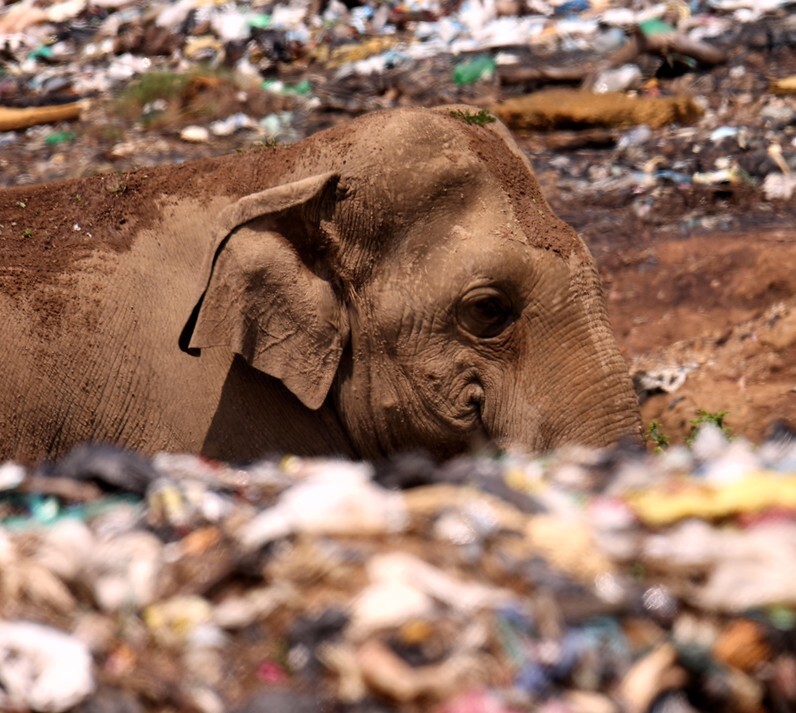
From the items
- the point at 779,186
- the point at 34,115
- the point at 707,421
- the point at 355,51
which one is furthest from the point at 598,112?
the point at 707,421

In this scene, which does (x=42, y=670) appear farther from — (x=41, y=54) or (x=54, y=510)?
(x=41, y=54)

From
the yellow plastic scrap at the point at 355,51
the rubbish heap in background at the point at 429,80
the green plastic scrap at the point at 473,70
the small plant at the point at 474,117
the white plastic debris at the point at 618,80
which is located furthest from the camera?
the yellow plastic scrap at the point at 355,51

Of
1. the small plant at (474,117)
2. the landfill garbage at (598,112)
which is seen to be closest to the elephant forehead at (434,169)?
the small plant at (474,117)

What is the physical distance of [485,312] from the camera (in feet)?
15.0

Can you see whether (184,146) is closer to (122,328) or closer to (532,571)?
(122,328)

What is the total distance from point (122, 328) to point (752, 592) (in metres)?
3.22

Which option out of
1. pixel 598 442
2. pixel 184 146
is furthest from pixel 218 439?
pixel 184 146

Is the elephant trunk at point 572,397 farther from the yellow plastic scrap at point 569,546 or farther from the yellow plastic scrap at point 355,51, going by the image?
the yellow plastic scrap at point 355,51

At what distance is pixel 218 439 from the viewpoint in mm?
4816

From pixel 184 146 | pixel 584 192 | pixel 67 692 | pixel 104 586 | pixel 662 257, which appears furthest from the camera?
pixel 184 146

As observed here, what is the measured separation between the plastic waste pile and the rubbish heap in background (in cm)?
691

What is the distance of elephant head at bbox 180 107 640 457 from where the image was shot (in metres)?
4.55

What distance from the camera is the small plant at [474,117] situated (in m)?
4.89

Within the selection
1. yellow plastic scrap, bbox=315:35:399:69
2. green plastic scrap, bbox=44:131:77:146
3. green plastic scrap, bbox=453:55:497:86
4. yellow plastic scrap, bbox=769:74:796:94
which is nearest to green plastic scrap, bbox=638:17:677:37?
yellow plastic scrap, bbox=769:74:796:94
